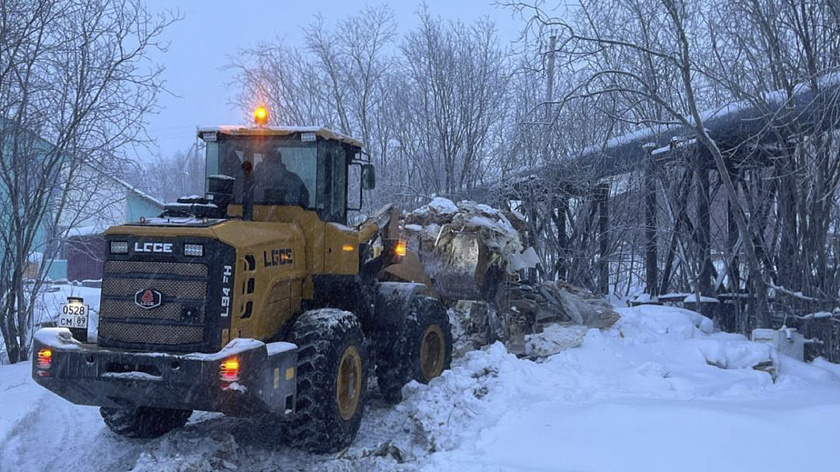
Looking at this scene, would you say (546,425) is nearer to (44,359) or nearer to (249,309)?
(249,309)

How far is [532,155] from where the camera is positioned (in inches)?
612

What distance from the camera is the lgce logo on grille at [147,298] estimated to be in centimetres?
570

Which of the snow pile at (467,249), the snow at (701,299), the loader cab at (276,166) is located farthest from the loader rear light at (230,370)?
the snow at (701,299)

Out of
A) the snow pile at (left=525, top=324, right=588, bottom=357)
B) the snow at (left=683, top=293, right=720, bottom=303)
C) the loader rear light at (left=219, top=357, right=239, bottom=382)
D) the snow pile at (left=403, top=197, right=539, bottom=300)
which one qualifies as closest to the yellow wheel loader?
the loader rear light at (left=219, top=357, right=239, bottom=382)

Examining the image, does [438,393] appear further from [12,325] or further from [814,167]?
[12,325]

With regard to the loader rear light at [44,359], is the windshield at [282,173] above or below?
above

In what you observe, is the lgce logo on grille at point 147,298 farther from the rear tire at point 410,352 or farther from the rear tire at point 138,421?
the rear tire at point 410,352

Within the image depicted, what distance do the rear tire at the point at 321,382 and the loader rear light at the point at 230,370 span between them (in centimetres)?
75

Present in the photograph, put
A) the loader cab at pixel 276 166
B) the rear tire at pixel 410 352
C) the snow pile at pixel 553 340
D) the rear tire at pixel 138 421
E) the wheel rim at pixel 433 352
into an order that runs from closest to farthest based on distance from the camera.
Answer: the rear tire at pixel 138 421 → the loader cab at pixel 276 166 → the rear tire at pixel 410 352 → the wheel rim at pixel 433 352 → the snow pile at pixel 553 340

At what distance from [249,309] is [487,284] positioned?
5.49 metres

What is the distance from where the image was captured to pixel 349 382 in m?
6.70

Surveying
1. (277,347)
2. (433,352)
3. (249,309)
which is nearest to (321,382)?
(277,347)

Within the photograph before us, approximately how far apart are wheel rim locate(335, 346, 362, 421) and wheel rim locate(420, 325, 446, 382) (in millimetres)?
1722

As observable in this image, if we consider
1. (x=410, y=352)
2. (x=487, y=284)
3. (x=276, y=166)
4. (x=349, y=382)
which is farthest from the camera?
(x=487, y=284)
